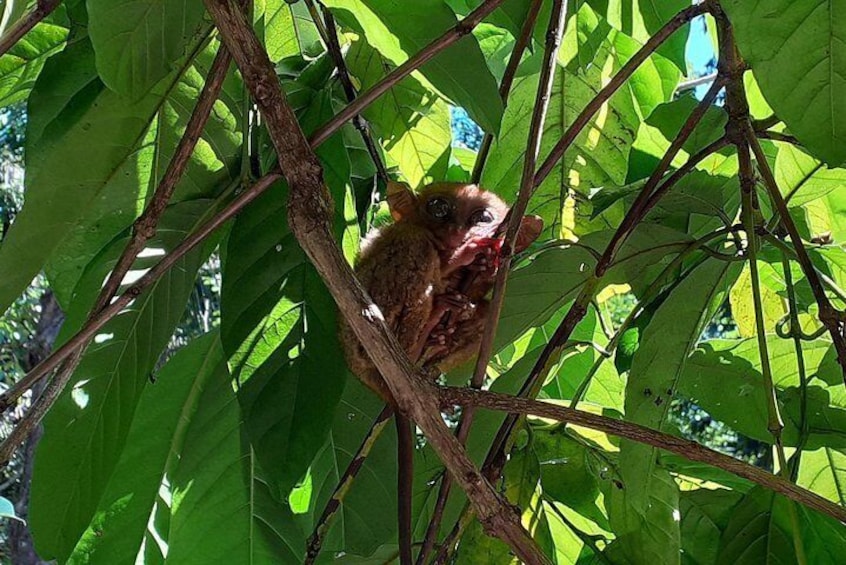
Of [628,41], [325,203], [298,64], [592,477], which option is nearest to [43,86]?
[298,64]

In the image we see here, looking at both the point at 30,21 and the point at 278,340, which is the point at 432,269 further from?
the point at 30,21

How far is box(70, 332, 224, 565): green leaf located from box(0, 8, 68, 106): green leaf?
57 centimetres

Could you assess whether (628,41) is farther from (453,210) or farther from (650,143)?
(453,210)

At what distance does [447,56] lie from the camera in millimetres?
1231

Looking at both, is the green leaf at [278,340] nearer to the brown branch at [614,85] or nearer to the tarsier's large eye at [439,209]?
the brown branch at [614,85]

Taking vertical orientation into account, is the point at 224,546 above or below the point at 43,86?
below

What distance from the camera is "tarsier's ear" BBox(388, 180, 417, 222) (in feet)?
5.49

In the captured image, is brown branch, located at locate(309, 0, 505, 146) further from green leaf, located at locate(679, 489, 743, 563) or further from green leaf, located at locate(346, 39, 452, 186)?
green leaf, located at locate(679, 489, 743, 563)

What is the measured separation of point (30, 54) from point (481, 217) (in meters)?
0.82

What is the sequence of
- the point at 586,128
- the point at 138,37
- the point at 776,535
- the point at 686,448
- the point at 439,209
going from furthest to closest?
the point at 586,128 < the point at 439,209 < the point at 776,535 < the point at 138,37 < the point at 686,448

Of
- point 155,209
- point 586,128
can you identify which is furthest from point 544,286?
point 155,209

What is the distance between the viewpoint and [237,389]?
4.05ft

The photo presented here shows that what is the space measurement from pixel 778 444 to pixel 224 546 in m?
0.74

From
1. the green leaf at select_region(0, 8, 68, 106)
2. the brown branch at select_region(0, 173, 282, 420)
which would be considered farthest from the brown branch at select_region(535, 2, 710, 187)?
the green leaf at select_region(0, 8, 68, 106)
